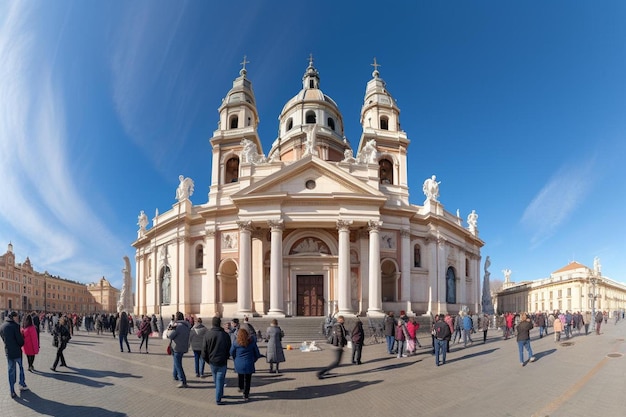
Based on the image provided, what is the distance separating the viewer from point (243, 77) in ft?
141

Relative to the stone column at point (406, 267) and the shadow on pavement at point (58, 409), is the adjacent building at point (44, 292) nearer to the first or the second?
the stone column at point (406, 267)

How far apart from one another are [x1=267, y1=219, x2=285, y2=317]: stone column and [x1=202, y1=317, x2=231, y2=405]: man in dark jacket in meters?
18.4

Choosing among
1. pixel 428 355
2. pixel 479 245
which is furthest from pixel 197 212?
pixel 479 245

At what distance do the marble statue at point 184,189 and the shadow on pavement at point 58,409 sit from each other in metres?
27.2

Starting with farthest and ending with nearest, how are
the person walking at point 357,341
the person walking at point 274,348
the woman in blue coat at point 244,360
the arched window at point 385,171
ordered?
the arched window at point 385,171, the person walking at point 357,341, the person walking at point 274,348, the woman in blue coat at point 244,360

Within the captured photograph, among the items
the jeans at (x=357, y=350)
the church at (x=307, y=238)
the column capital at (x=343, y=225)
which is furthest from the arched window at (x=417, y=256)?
the jeans at (x=357, y=350)

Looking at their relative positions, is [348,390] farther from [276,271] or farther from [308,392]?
[276,271]

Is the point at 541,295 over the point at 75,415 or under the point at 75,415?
under

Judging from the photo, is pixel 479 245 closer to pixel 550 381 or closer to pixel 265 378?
pixel 550 381

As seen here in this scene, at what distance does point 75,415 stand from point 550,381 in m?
11.5

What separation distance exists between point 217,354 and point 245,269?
19.9m

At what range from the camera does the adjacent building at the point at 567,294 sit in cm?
7400

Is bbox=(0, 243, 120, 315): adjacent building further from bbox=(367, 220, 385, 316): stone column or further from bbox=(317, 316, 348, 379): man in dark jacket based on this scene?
bbox=(317, 316, 348, 379): man in dark jacket

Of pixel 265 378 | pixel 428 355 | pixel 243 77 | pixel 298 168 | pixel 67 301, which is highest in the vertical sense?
pixel 243 77
